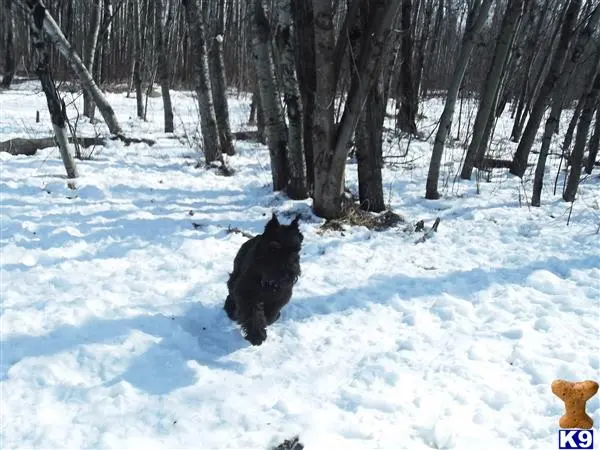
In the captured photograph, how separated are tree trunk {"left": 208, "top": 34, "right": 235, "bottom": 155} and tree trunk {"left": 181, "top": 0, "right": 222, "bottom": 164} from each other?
1.07 metres

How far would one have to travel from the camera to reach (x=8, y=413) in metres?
2.80

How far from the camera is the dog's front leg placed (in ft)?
12.1

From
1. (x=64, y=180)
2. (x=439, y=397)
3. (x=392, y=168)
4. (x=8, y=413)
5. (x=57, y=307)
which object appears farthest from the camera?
(x=392, y=168)

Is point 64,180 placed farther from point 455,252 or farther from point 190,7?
point 455,252

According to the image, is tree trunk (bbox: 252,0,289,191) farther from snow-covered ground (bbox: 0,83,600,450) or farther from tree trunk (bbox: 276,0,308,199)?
snow-covered ground (bbox: 0,83,600,450)

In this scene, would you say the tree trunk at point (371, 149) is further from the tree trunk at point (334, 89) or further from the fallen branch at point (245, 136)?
the fallen branch at point (245, 136)

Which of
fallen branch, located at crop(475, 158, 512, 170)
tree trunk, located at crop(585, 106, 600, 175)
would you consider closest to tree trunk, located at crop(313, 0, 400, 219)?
fallen branch, located at crop(475, 158, 512, 170)

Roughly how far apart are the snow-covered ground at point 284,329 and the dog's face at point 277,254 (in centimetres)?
69

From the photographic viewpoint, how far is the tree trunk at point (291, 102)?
6.77m

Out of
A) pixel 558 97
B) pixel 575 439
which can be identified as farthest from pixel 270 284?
pixel 558 97

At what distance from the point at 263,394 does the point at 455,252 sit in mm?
3795

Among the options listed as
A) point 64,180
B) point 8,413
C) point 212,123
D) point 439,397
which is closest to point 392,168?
point 212,123

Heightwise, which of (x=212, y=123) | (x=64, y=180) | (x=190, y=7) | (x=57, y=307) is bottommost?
(x=57, y=307)

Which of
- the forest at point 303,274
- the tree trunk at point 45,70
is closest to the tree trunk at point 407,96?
the forest at point 303,274
